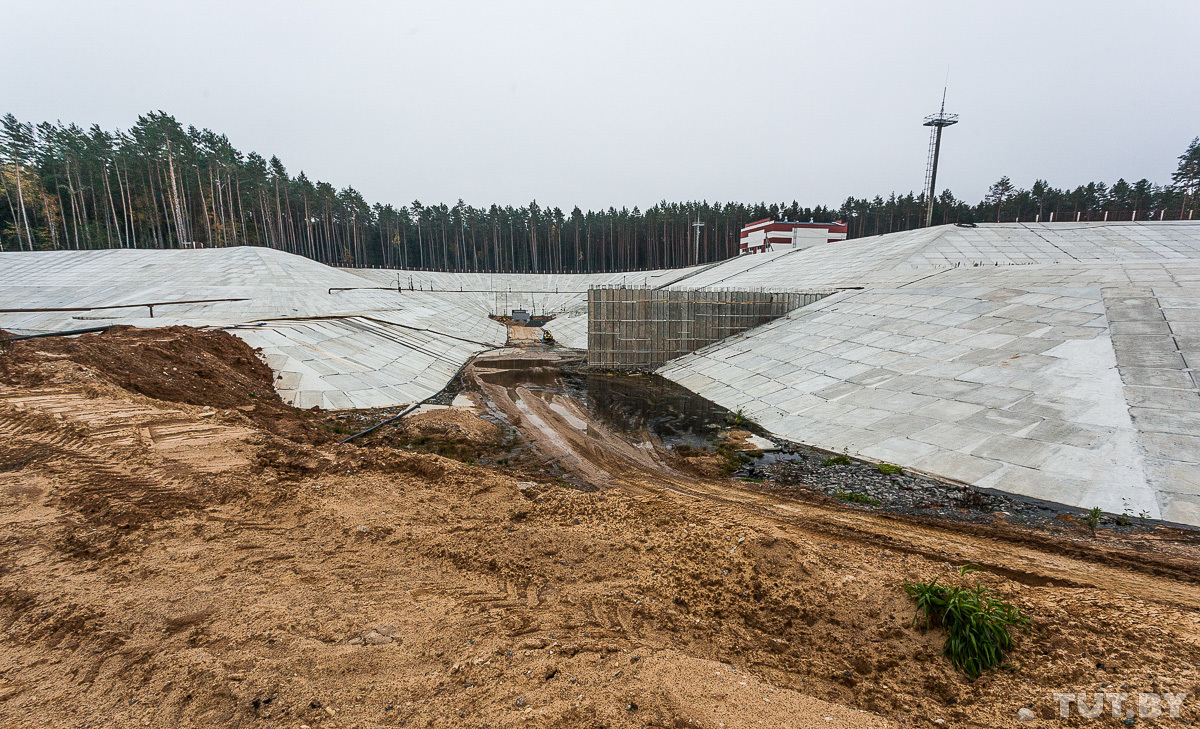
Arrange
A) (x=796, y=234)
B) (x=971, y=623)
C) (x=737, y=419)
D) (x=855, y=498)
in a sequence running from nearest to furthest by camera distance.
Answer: (x=971, y=623), (x=855, y=498), (x=737, y=419), (x=796, y=234)

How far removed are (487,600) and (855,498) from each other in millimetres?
7455

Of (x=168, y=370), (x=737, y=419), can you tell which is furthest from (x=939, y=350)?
(x=168, y=370)

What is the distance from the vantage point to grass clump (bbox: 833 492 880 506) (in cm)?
880

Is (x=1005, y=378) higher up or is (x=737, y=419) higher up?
(x=1005, y=378)

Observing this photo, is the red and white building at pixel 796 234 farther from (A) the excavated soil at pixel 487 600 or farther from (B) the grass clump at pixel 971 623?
(B) the grass clump at pixel 971 623

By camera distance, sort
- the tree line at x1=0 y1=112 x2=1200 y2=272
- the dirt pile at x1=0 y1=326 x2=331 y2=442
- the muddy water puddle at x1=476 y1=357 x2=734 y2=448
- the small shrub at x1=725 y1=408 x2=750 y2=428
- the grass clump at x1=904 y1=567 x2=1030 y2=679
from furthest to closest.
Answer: the tree line at x1=0 y1=112 x2=1200 y2=272, the small shrub at x1=725 y1=408 x2=750 y2=428, the muddy water puddle at x1=476 y1=357 x2=734 y2=448, the dirt pile at x1=0 y1=326 x2=331 y2=442, the grass clump at x1=904 y1=567 x2=1030 y2=679

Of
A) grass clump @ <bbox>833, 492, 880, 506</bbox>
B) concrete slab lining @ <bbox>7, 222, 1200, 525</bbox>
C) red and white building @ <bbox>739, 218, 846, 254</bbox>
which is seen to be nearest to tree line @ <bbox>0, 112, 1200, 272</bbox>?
red and white building @ <bbox>739, 218, 846, 254</bbox>

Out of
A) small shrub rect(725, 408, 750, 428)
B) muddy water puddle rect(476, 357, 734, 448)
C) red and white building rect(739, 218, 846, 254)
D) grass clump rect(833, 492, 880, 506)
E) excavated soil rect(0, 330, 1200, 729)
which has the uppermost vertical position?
red and white building rect(739, 218, 846, 254)

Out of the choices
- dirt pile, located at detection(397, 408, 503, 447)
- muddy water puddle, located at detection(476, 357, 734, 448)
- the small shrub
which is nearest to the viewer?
dirt pile, located at detection(397, 408, 503, 447)

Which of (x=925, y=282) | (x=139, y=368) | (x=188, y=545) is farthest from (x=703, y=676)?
(x=925, y=282)

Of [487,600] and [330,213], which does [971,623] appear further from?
[330,213]

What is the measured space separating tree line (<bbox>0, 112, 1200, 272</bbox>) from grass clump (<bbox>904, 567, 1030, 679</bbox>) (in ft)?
212

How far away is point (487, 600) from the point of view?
203 inches

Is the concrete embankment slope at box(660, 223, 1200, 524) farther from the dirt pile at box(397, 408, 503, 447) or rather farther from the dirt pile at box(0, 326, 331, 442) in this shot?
the dirt pile at box(0, 326, 331, 442)
